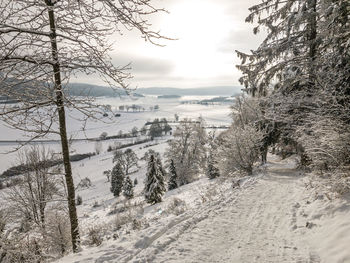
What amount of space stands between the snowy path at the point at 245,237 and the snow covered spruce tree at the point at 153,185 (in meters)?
14.9

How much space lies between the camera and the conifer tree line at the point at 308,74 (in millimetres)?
5719

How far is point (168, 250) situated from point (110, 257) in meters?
1.11

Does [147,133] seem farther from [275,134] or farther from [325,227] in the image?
[325,227]

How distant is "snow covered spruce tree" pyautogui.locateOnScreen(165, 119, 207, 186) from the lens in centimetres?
3341

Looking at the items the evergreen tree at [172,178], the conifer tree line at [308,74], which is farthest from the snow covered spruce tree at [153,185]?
the conifer tree line at [308,74]

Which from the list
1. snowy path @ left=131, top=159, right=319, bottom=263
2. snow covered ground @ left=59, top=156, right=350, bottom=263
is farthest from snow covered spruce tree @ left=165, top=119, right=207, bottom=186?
snow covered ground @ left=59, top=156, right=350, bottom=263

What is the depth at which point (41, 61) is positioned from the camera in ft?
10.6

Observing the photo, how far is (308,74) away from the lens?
27.6 ft

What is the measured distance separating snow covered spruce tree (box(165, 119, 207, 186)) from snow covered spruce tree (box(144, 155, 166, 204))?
35.9 feet

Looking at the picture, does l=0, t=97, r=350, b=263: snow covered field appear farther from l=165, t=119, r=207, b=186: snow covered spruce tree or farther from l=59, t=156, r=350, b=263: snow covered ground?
l=165, t=119, r=207, b=186: snow covered spruce tree

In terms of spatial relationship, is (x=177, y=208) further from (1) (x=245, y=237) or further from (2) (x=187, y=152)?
(2) (x=187, y=152)

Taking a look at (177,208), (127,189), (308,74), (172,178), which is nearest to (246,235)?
(177,208)

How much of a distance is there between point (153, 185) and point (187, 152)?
14191 mm

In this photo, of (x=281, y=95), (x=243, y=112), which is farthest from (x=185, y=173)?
(x=281, y=95)
